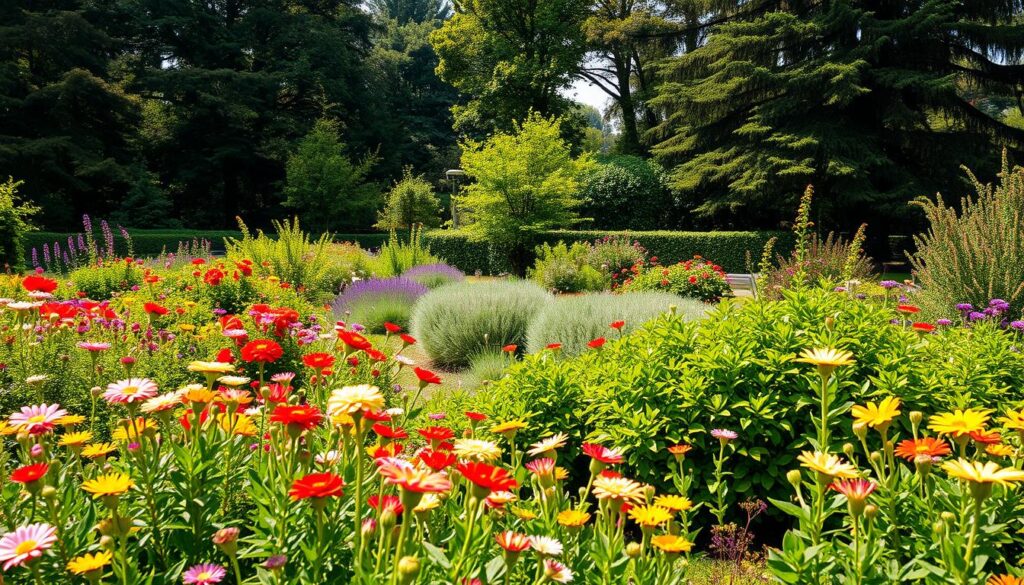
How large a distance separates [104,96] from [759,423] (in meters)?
27.5

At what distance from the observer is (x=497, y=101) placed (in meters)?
23.4

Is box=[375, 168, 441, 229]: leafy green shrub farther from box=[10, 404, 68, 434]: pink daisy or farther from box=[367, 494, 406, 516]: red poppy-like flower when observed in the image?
box=[367, 494, 406, 516]: red poppy-like flower

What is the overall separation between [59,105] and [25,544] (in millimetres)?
27224

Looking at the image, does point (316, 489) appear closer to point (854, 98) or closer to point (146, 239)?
point (854, 98)

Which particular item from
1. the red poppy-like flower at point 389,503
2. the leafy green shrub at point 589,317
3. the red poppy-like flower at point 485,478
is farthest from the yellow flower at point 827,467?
the leafy green shrub at point 589,317

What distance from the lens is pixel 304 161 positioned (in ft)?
79.3

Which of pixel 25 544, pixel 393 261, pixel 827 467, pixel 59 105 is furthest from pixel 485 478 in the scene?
pixel 59 105

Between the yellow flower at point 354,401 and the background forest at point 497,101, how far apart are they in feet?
44.7

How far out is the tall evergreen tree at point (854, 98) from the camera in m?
14.3

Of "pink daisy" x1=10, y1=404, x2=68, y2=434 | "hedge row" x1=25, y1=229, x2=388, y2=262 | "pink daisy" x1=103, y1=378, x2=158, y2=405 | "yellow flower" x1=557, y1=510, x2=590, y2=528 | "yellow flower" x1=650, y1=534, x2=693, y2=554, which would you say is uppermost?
"hedge row" x1=25, y1=229, x2=388, y2=262

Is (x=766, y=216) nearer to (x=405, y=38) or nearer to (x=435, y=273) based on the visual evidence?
(x=435, y=273)

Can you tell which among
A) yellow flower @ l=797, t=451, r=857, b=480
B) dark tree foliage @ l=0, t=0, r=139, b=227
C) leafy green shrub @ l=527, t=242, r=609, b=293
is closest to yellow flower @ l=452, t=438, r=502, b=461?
yellow flower @ l=797, t=451, r=857, b=480

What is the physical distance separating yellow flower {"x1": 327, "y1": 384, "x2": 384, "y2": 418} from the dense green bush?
1.40m

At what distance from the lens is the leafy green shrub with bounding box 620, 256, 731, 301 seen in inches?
332
